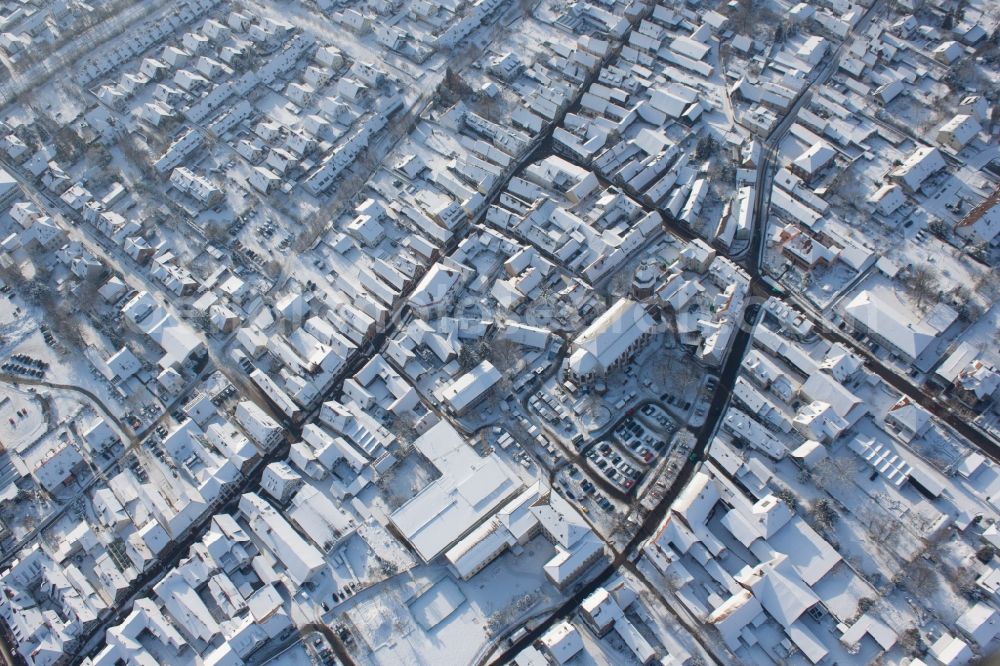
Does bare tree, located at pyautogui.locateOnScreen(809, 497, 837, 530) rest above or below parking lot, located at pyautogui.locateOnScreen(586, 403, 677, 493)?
below

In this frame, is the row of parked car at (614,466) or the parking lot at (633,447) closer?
the row of parked car at (614,466)

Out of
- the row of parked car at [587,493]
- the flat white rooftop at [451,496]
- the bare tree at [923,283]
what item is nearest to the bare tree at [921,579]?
the row of parked car at [587,493]

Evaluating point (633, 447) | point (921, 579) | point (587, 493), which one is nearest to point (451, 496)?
point (587, 493)

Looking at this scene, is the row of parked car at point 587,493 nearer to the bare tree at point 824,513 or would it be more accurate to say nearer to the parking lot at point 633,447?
the parking lot at point 633,447

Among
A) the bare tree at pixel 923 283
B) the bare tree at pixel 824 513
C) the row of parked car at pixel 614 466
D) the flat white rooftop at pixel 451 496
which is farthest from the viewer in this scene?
A: the bare tree at pixel 923 283

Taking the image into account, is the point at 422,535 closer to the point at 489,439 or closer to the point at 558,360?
the point at 489,439

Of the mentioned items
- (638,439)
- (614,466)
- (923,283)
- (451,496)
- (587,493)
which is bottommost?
(923,283)

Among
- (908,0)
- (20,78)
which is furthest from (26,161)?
(908,0)

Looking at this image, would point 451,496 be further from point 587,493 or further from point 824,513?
A: point 824,513

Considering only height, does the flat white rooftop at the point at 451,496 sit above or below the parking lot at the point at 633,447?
Result: above

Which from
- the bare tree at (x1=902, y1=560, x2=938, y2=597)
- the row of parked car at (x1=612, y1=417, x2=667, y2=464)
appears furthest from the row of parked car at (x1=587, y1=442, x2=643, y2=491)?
the bare tree at (x1=902, y1=560, x2=938, y2=597)

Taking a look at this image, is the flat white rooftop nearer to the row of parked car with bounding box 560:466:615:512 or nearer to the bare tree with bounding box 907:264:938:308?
the row of parked car with bounding box 560:466:615:512
